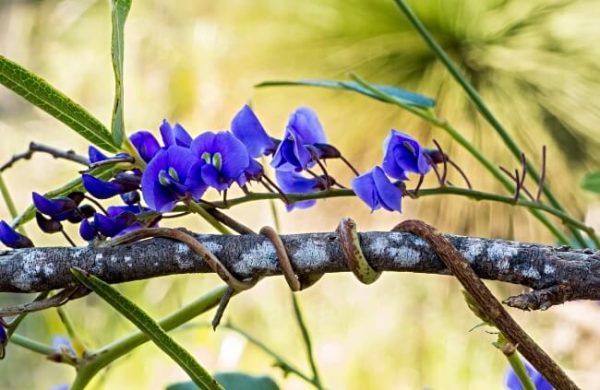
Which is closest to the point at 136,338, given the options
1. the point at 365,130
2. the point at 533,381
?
the point at 533,381

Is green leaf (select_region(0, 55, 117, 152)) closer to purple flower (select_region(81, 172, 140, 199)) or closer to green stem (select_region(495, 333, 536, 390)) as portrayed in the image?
purple flower (select_region(81, 172, 140, 199))

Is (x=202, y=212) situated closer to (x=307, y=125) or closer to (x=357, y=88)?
(x=307, y=125)

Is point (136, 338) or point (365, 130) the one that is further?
point (365, 130)

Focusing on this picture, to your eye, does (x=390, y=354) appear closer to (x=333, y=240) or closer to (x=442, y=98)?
(x=442, y=98)

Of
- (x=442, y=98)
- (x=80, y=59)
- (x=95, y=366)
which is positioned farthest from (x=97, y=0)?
(x=95, y=366)

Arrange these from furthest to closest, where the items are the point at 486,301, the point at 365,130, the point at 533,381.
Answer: the point at 365,130 < the point at 533,381 < the point at 486,301

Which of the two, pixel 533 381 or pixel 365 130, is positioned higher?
pixel 365 130
